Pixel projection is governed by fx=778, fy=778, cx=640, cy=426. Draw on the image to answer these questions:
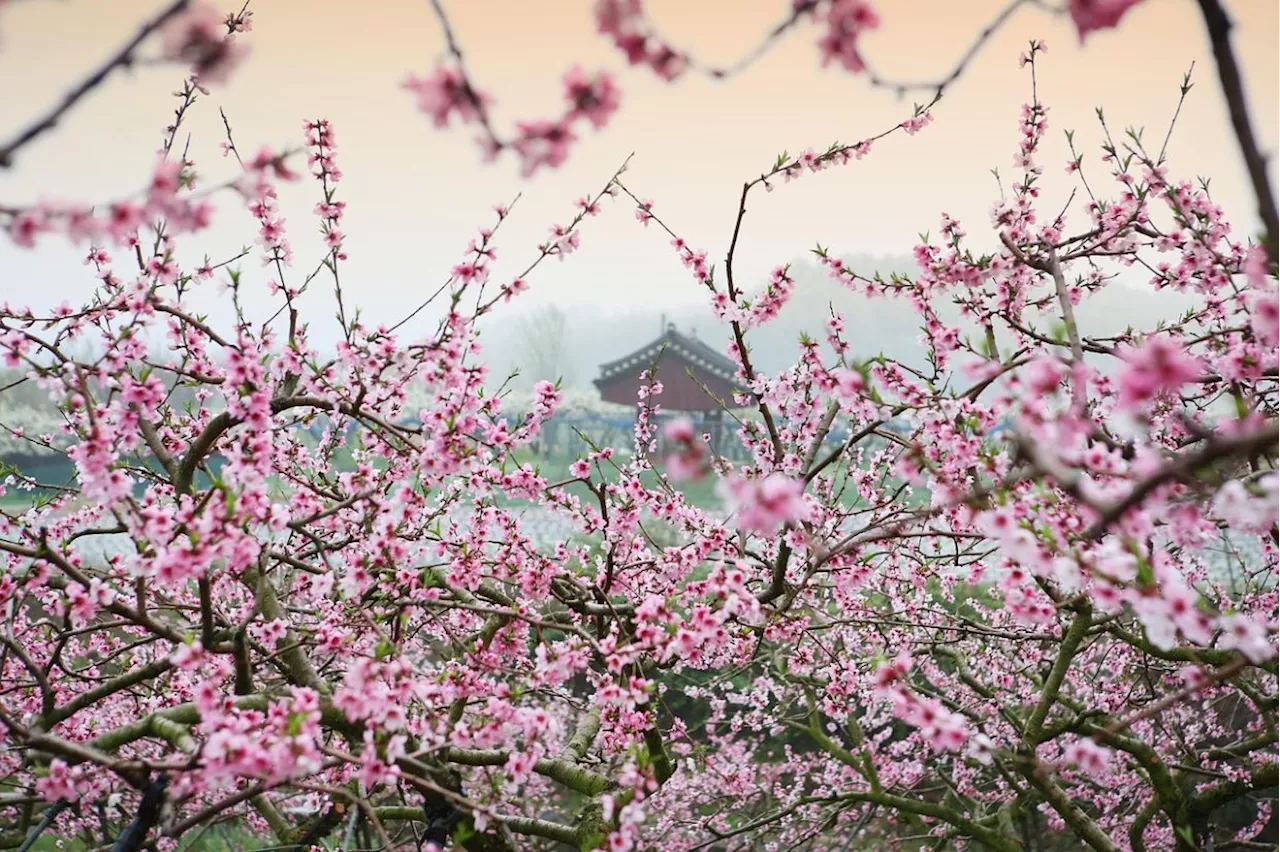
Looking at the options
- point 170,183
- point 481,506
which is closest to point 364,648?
point 481,506

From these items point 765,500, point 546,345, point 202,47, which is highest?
point 546,345

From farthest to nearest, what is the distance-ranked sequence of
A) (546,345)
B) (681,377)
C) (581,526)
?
(546,345)
(681,377)
(581,526)

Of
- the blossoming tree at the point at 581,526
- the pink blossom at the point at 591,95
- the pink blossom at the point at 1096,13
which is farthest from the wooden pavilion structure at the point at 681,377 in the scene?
the pink blossom at the point at 1096,13

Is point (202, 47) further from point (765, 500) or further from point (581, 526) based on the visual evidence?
point (581, 526)

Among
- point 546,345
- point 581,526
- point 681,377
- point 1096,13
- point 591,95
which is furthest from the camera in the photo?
point 546,345

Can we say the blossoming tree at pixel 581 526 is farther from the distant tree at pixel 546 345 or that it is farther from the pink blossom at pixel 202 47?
the distant tree at pixel 546 345

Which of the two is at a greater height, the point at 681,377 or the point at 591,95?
the point at 681,377

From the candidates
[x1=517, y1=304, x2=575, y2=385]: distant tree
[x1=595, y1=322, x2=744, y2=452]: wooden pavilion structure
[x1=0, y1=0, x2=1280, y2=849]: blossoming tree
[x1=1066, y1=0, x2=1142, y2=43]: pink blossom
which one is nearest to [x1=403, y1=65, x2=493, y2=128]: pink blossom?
[x1=0, y1=0, x2=1280, y2=849]: blossoming tree

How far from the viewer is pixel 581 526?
4.04 m

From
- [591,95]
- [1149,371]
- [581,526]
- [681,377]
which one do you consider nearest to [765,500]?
[1149,371]

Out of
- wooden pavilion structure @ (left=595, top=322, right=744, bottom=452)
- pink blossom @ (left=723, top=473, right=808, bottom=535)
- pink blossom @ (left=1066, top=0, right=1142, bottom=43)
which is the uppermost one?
wooden pavilion structure @ (left=595, top=322, right=744, bottom=452)

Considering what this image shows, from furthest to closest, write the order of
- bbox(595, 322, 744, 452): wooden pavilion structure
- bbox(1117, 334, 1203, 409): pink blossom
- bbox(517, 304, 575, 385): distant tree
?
bbox(517, 304, 575, 385): distant tree < bbox(595, 322, 744, 452): wooden pavilion structure < bbox(1117, 334, 1203, 409): pink blossom

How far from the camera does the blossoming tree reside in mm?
1883

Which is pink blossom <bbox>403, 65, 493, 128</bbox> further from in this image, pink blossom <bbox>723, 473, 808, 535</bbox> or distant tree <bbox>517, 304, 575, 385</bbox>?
distant tree <bbox>517, 304, 575, 385</bbox>
